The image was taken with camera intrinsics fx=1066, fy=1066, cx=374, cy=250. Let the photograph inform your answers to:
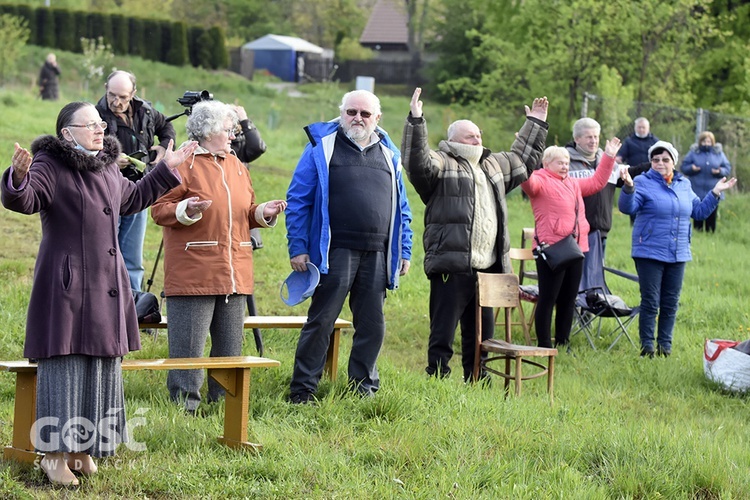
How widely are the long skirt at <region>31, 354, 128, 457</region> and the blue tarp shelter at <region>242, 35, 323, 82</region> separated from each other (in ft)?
171

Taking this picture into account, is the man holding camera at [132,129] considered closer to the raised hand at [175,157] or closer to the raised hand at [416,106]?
the raised hand at [416,106]

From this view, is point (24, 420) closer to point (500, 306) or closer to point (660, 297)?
point (500, 306)

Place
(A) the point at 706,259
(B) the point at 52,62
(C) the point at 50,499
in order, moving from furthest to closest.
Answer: (B) the point at 52,62 → (A) the point at 706,259 → (C) the point at 50,499

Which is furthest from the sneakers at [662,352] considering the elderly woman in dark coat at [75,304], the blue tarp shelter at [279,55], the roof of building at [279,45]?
the roof of building at [279,45]

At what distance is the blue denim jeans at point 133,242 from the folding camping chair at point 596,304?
4310 mm

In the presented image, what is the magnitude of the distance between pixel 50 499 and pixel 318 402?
2148mm

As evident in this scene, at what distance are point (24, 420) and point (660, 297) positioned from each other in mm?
6548

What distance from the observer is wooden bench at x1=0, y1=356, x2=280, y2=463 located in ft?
17.9

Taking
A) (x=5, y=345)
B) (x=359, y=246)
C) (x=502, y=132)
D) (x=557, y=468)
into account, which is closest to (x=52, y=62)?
(x=502, y=132)

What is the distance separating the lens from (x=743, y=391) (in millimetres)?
8781

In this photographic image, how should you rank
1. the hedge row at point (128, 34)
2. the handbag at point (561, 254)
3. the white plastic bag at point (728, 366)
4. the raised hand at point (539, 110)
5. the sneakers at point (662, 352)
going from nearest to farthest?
the raised hand at point (539, 110)
the white plastic bag at point (728, 366)
the handbag at point (561, 254)
the sneakers at point (662, 352)
the hedge row at point (128, 34)

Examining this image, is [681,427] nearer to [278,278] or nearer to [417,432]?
[417,432]

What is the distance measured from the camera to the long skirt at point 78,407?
5.15 metres

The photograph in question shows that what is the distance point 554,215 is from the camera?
964 cm
